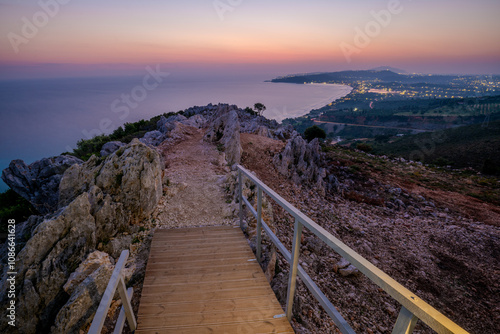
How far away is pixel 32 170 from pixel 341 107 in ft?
446

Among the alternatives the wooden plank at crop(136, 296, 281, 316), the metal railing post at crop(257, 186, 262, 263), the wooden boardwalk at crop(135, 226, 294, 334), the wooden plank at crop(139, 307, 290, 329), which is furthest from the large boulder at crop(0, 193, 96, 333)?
the metal railing post at crop(257, 186, 262, 263)

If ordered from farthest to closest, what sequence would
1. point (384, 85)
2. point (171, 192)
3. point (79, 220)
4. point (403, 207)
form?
point (384, 85) < point (403, 207) < point (171, 192) < point (79, 220)

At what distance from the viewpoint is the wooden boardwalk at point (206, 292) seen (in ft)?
9.61

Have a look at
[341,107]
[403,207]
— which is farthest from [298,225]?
[341,107]

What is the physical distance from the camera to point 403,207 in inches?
520

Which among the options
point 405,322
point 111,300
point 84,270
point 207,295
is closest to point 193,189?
point 84,270

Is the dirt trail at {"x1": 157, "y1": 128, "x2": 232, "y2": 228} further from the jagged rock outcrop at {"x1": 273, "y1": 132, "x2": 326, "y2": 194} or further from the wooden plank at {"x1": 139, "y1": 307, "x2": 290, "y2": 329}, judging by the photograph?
the jagged rock outcrop at {"x1": 273, "y1": 132, "x2": 326, "y2": 194}

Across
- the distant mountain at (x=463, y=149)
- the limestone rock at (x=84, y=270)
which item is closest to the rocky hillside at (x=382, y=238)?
the limestone rock at (x=84, y=270)

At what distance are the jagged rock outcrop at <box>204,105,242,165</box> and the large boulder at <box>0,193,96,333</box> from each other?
8.80 meters

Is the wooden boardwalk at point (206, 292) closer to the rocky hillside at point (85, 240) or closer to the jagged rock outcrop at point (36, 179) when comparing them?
the rocky hillside at point (85, 240)

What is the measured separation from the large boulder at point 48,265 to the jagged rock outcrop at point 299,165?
11225 millimetres

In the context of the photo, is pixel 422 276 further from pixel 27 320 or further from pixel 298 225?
pixel 27 320

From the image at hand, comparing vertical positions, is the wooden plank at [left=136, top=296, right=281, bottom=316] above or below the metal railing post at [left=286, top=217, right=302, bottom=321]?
below

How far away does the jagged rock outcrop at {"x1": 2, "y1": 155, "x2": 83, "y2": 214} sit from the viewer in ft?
36.5
